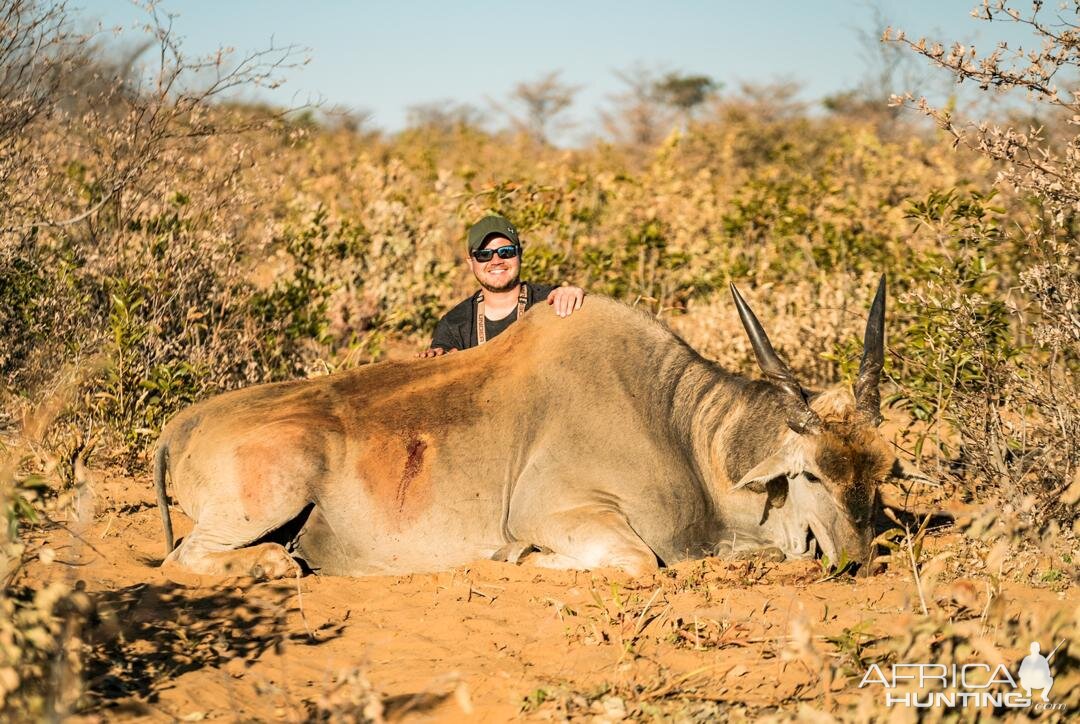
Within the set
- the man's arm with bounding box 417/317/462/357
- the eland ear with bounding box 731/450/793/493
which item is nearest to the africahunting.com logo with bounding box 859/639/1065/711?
the eland ear with bounding box 731/450/793/493

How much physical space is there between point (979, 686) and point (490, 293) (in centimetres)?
474

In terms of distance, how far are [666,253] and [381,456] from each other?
5.97 m

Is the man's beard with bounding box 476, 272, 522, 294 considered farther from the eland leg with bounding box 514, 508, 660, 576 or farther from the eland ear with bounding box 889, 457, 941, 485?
the eland ear with bounding box 889, 457, 941, 485

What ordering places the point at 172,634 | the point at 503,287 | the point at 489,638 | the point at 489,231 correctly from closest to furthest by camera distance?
the point at 172,634 < the point at 489,638 < the point at 489,231 < the point at 503,287

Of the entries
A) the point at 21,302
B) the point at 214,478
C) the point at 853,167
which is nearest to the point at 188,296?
the point at 21,302

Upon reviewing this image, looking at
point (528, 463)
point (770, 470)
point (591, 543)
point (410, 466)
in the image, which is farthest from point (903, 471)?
point (410, 466)

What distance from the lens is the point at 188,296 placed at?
8828 millimetres

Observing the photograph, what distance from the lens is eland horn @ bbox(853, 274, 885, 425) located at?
6.00 m

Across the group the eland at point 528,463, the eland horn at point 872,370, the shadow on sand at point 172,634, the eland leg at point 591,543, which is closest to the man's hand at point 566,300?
the eland at point 528,463

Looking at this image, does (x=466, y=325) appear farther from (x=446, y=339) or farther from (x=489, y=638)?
(x=489, y=638)

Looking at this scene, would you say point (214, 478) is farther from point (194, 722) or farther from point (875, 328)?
point (875, 328)

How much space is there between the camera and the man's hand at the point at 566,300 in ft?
22.6

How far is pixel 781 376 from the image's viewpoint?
20.2 feet

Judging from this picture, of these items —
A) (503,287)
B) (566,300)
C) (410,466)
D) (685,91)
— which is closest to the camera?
(410,466)
